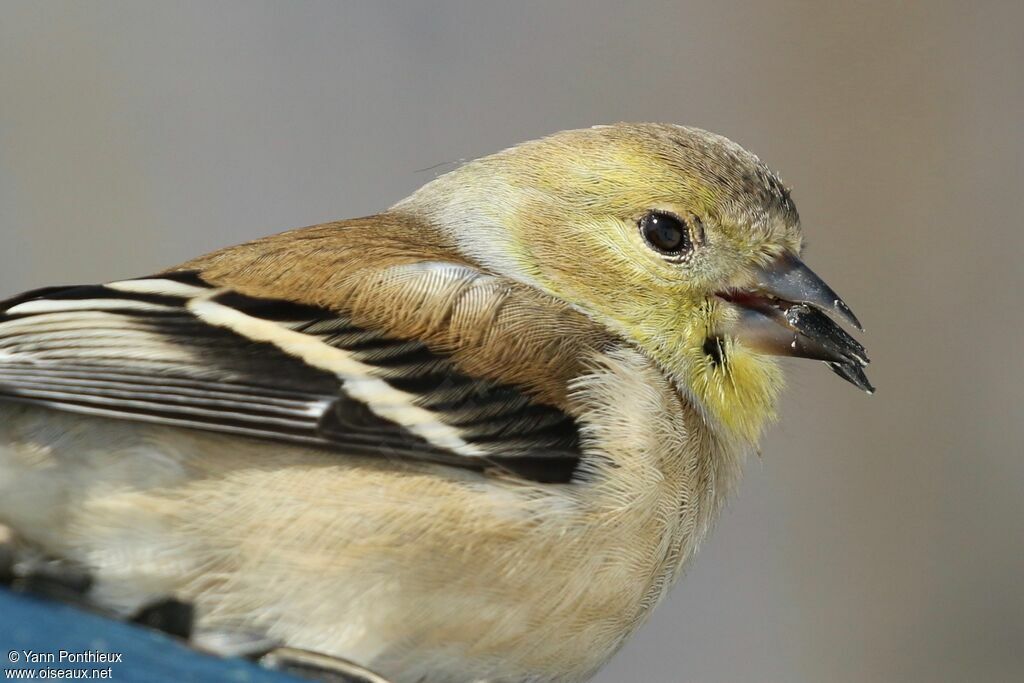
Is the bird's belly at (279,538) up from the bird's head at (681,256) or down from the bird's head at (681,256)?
down

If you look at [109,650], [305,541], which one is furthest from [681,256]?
[109,650]

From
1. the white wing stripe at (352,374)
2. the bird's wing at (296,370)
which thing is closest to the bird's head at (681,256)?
the bird's wing at (296,370)

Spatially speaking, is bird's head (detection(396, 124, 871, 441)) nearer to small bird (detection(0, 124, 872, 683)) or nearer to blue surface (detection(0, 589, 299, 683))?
small bird (detection(0, 124, 872, 683))

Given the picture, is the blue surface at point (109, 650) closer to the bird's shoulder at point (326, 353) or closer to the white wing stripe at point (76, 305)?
the bird's shoulder at point (326, 353)

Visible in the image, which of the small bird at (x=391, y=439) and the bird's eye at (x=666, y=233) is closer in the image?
the small bird at (x=391, y=439)

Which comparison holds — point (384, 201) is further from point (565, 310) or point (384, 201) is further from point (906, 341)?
point (565, 310)

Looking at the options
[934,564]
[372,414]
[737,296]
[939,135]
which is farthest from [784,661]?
[372,414]

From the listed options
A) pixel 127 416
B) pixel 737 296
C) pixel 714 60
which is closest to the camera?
pixel 127 416

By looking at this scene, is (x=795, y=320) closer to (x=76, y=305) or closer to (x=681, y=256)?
(x=681, y=256)
